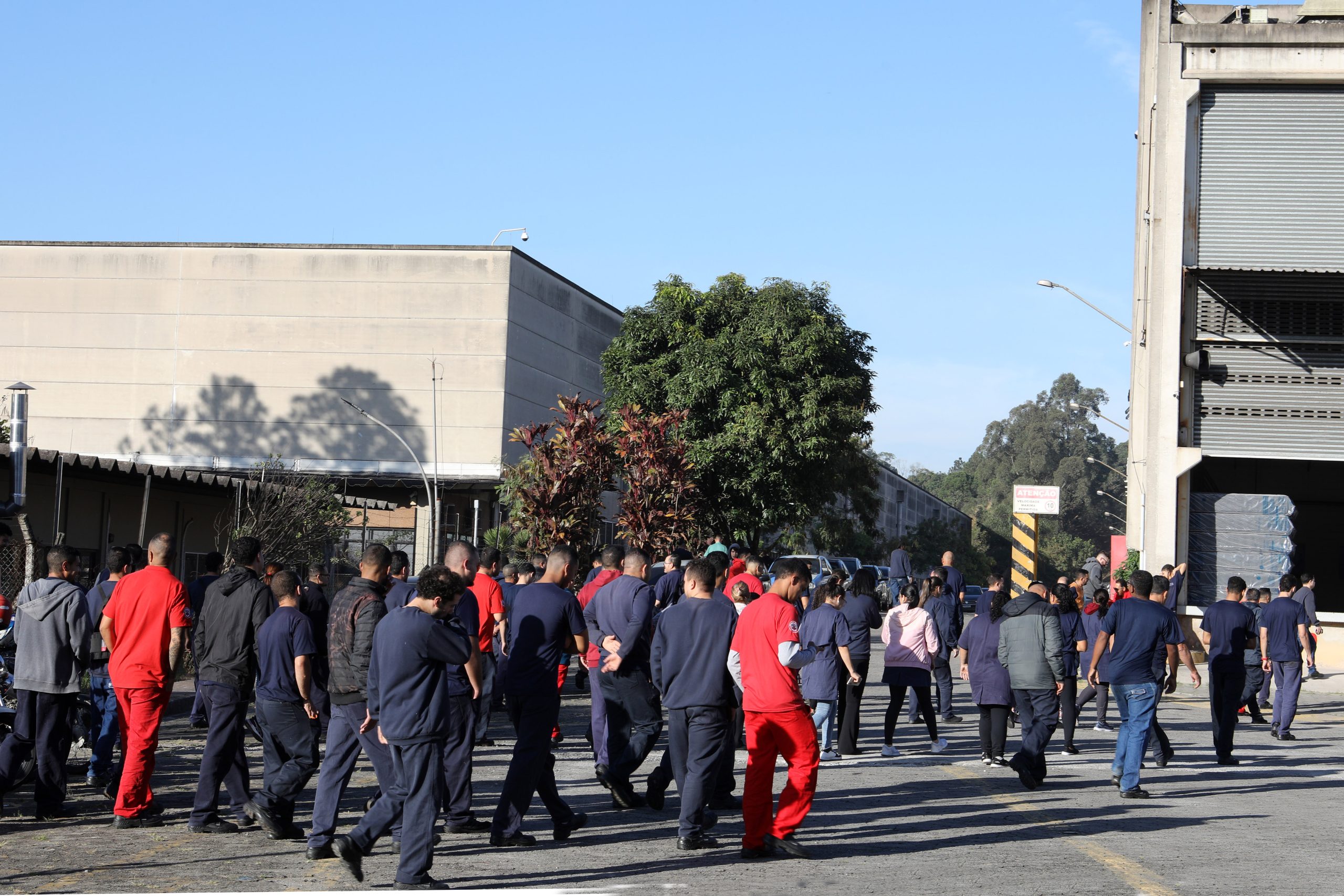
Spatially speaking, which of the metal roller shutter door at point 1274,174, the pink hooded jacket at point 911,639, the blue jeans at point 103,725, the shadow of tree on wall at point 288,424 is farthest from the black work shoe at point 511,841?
the shadow of tree on wall at point 288,424

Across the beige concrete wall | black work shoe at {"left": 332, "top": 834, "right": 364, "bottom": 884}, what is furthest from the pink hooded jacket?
the beige concrete wall

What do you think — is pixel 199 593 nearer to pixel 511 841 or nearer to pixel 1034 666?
pixel 511 841

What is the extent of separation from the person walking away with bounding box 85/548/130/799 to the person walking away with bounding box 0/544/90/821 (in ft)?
1.46

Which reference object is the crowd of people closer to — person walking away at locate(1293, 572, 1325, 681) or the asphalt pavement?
the asphalt pavement

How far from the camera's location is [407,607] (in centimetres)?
741

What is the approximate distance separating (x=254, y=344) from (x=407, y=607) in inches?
1906

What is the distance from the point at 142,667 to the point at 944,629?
11.4m

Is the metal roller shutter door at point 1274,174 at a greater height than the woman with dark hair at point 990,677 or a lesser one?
greater

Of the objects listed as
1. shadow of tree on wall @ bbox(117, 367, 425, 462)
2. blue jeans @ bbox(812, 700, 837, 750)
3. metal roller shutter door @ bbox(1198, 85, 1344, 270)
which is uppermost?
metal roller shutter door @ bbox(1198, 85, 1344, 270)

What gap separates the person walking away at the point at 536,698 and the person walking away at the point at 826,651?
357 cm

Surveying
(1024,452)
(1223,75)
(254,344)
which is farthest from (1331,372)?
(1024,452)

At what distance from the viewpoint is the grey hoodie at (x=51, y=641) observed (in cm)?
957

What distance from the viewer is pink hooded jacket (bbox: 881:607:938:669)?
14.4 meters

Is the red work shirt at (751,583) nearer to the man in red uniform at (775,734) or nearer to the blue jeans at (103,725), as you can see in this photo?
the man in red uniform at (775,734)
